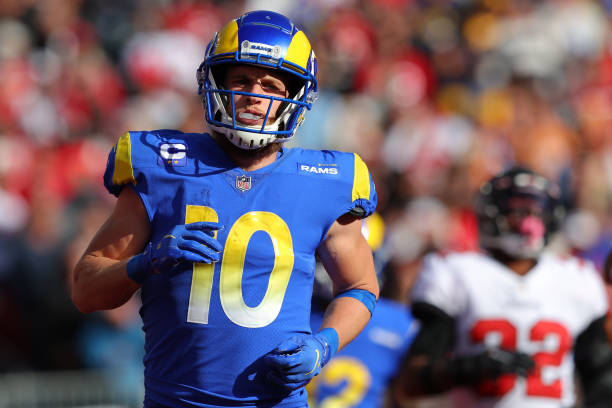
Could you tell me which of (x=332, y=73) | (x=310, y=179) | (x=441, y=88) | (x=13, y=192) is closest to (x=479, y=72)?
(x=441, y=88)

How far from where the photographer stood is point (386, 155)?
9977mm

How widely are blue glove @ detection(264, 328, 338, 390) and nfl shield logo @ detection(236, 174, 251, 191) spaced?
524 millimetres

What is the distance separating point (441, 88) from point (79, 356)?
223 inches

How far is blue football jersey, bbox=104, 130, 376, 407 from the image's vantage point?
3.10 metres

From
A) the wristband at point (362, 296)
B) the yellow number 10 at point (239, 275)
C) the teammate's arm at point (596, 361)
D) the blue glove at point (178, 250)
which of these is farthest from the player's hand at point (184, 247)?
the teammate's arm at point (596, 361)

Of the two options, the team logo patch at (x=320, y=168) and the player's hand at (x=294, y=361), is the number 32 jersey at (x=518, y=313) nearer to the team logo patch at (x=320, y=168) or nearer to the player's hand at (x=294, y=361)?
the team logo patch at (x=320, y=168)

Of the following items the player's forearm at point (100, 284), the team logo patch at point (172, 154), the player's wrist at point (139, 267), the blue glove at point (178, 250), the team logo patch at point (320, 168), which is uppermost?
the team logo patch at point (172, 154)

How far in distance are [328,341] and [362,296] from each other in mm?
281

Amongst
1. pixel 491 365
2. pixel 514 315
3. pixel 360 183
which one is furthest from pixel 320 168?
pixel 514 315

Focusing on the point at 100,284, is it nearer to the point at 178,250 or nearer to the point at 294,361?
the point at 178,250

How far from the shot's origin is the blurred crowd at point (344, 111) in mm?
7574

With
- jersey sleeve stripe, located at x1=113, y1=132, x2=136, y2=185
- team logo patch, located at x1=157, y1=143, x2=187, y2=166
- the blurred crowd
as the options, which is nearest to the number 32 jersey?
team logo patch, located at x1=157, y1=143, x2=187, y2=166

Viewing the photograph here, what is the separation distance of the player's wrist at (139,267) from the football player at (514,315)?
1900 millimetres

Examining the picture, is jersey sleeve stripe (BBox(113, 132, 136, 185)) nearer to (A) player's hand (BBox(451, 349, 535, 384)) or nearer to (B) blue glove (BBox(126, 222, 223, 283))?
(B) blue glove (BBox(126, 222, 223, 283))
